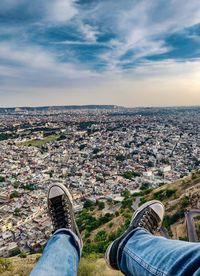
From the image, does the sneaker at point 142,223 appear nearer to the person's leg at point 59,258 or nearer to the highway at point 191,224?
the person's leg at point 59,258

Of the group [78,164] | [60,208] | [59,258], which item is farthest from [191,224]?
[78,164]

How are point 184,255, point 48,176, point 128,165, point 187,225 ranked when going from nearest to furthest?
1. point 184,255
2. point 187,225
3. point 48,176
4. point 128,165

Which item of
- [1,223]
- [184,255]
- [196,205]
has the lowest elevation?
[1,223]

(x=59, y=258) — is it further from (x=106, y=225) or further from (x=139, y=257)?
(x=106, y=225)

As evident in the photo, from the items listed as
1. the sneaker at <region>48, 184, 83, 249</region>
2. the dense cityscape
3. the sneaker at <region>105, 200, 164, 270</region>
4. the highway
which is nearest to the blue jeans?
the sneaker at <region>105, 200, 164, 270</region>

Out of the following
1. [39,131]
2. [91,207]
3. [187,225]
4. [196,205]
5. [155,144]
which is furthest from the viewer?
Result: [39,131]

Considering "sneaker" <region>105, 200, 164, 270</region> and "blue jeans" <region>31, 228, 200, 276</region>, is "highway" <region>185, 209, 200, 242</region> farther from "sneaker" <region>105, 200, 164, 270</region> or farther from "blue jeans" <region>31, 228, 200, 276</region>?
"blue jeans" <region>31, 228, 200, 276</region>

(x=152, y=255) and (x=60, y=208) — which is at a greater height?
(x=152, y=255)

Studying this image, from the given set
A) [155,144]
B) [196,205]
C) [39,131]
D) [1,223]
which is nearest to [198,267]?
[196,205]

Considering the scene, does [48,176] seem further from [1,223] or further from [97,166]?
[1,223]
